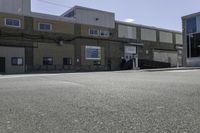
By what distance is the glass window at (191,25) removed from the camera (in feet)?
123

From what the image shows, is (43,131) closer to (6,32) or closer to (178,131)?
(178,131)

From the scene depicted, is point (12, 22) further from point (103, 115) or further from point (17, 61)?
point (103, 115)

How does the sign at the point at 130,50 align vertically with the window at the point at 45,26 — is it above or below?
below

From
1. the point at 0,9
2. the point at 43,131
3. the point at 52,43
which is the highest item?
the point at 0,9

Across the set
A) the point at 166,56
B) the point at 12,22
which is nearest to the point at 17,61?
the point at 12,22

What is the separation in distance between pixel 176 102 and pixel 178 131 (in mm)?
Answer: 2399

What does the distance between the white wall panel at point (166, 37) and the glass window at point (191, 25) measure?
51.2 ft

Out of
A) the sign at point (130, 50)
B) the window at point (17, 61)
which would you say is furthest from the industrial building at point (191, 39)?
the window at point (17, 61)

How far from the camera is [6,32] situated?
36.3 metres

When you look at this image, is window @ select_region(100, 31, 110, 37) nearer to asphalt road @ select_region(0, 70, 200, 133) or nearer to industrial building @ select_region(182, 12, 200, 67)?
industrial building @ select_region(182, 12, 200, 67)

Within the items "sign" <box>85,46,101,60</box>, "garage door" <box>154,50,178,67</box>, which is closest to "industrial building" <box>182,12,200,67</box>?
"sign" <box>85,46,101,60</box>

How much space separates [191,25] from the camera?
37938 mm

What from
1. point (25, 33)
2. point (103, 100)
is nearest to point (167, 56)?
point (25, 33)

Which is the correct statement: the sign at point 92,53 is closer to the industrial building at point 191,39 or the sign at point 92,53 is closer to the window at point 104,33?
the window at point 104,33
